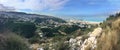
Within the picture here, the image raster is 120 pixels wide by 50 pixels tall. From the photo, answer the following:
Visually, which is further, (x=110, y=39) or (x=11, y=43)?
(x=110, y=39)

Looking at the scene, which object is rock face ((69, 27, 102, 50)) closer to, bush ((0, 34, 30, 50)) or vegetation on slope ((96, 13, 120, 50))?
vegetation on slope ((96, 13, 120, 50))

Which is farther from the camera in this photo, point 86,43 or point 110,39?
point 86,43

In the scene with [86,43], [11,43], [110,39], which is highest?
[11,43]

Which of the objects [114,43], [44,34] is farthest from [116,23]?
[44,34]

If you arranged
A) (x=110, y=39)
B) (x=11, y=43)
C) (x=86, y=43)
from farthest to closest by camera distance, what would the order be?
(x=86, y=43) < (x=110, y=39) < (x=11, y=43)

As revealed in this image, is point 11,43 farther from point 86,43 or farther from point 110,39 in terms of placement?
point 86,43

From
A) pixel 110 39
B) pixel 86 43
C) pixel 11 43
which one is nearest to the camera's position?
pixel 11 43

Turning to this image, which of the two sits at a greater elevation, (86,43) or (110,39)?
(110,39)

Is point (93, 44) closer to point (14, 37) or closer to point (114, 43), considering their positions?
point (114, 43)

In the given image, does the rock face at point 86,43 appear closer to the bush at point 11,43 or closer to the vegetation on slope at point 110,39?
the vegetation on slope at point 110,39

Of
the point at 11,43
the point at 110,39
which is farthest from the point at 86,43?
the point at 11,43

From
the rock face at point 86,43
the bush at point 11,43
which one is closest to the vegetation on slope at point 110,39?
the rock face at point 86,43

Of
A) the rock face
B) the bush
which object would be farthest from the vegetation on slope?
the bush
